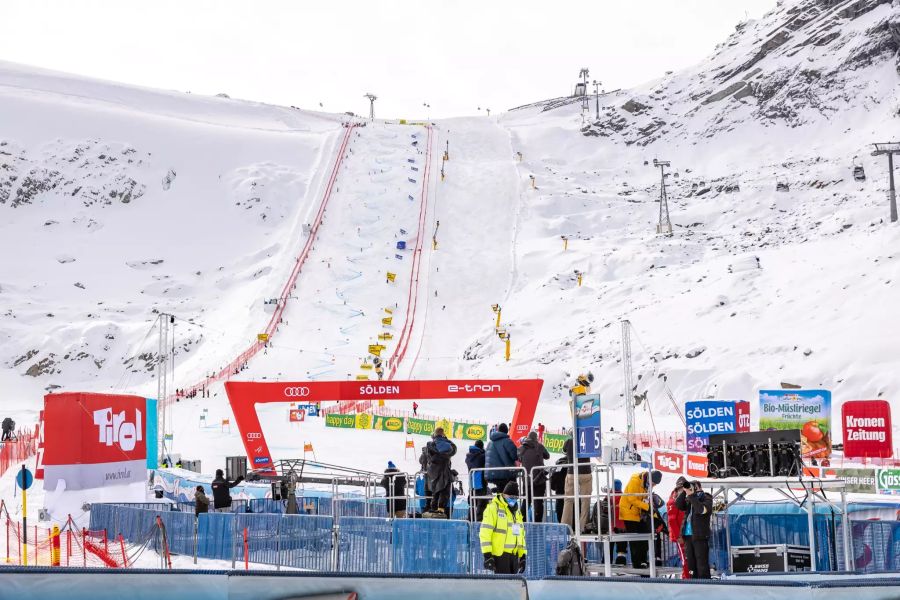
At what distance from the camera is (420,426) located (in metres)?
34.8

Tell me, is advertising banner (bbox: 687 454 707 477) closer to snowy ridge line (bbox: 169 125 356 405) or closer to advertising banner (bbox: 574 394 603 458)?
advertising banner (bbox: 574 394 603 458)

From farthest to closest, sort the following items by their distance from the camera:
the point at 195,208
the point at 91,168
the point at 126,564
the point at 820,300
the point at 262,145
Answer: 1. the point at 262,145
2. the point at 91,168
3. the point at 195,208
4. the point at 820,300
5. the point at 126,564

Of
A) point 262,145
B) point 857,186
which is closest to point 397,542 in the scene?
point 857,186

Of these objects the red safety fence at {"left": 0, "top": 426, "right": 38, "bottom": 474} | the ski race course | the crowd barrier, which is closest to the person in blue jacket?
the ski race course

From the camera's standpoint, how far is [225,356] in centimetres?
4941

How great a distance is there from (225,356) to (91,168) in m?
39.8

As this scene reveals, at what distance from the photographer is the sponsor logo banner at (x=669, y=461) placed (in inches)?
993

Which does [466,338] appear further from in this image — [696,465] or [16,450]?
[696,465]

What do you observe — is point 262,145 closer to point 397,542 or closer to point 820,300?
point 820,300

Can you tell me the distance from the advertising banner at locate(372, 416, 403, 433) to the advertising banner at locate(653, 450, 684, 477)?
1126cm

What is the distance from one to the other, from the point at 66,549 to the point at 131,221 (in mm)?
61640

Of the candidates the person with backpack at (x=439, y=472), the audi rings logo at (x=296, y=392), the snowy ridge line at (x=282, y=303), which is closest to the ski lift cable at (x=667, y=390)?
the audi rings logo at (x=296, y=392)

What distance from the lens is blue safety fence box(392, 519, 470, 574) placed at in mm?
12719

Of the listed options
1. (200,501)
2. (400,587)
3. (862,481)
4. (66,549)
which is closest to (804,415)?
(862,481)
